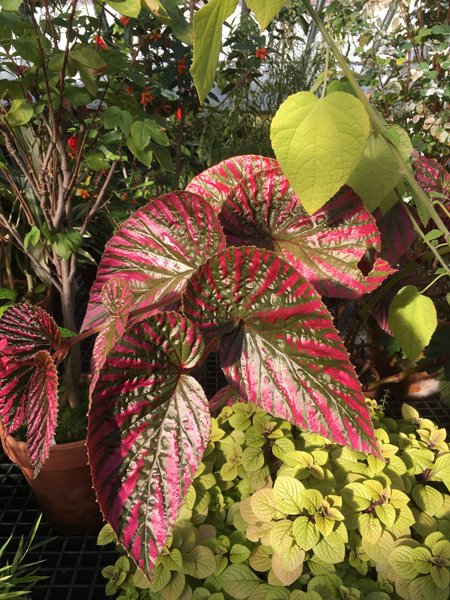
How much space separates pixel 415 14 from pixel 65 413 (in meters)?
1.79

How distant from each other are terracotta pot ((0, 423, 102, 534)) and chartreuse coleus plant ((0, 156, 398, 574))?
0.37 m

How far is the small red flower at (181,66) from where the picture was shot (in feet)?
5.37

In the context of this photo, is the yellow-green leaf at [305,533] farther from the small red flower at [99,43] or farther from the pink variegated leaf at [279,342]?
the small red flower at [99,43]

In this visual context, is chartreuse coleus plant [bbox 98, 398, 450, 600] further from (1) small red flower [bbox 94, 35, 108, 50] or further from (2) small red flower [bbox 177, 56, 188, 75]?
(2) small red flower [bbox 177, 56, 188, 75]

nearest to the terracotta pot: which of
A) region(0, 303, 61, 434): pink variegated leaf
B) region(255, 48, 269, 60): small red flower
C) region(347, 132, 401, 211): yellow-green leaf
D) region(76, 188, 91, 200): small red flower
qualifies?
Answer: region(0, 303, 61, 434): pink variegated leaf

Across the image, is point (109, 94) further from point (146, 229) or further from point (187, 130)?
point (187, 130)

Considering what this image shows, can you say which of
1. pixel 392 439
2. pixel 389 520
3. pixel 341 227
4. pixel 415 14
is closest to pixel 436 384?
pixel 392 439

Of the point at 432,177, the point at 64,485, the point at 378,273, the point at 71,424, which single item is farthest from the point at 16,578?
the point at 432,177

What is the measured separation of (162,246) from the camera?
684mm

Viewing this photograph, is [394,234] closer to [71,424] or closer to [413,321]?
[413,321]

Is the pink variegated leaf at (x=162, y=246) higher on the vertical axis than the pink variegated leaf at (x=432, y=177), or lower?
higher

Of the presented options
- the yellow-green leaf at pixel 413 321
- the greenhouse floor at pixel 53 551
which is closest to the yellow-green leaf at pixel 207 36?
the yellow-green leaf at pixel 413 321

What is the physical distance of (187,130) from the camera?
7.02ft

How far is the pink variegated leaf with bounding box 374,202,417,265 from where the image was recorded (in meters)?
0.82
